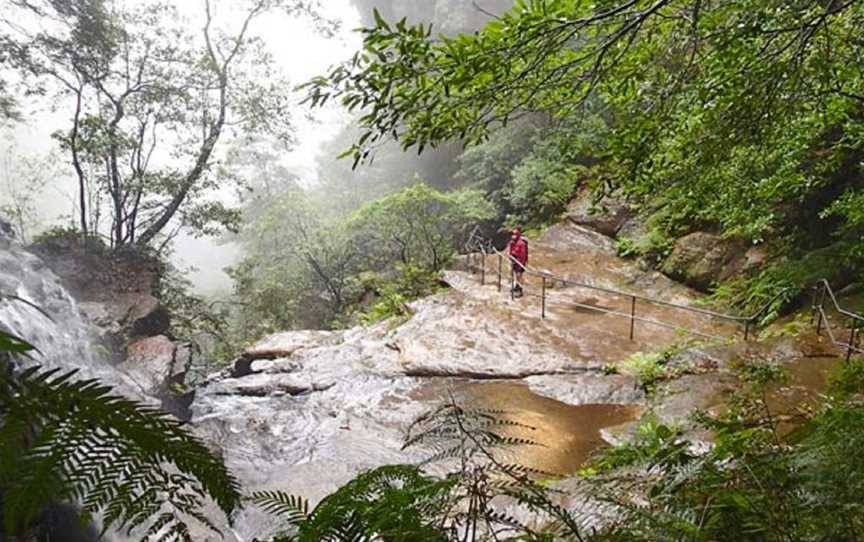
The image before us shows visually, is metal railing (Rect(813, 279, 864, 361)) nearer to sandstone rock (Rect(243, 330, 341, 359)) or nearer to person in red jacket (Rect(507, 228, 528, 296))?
person in red jacket (Rect(507, 228, 528, 296))

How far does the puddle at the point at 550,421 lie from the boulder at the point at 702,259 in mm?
5721

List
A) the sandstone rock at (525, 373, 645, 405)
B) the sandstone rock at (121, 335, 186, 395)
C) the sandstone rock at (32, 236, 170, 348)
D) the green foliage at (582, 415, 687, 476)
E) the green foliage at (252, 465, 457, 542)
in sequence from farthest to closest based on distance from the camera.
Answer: the sandstone rock at (32, 236, 170, 348), the sandstone rock at (121, 335, 186, 395), the sandstone rock at (525, 373, 645, 405), the green foliage at (582, 415, 687, 476), the green foliage at (252, 465, 457, 542)

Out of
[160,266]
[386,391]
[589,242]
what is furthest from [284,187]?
[386,391]

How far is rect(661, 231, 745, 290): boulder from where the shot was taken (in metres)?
10.1

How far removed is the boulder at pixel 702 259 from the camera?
10148mm

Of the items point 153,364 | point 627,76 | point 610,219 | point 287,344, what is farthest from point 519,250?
point 627,76

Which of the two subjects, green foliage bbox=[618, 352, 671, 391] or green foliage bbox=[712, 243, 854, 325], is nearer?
green foliage bbox=[618, 352, 671, 391]

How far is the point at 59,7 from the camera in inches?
377

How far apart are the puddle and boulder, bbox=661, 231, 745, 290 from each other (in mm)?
5721

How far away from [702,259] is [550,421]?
6.98 metres

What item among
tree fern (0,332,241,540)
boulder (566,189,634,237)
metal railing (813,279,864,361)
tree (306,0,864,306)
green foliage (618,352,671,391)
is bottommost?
green foliage (618,352,671,391)

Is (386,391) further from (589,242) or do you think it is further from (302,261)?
(302,261)

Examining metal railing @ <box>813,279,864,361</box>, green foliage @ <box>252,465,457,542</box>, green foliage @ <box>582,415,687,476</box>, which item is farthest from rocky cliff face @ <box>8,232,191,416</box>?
metal railing @ <box>813,279,864,361</box>

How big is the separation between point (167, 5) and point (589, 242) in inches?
508
